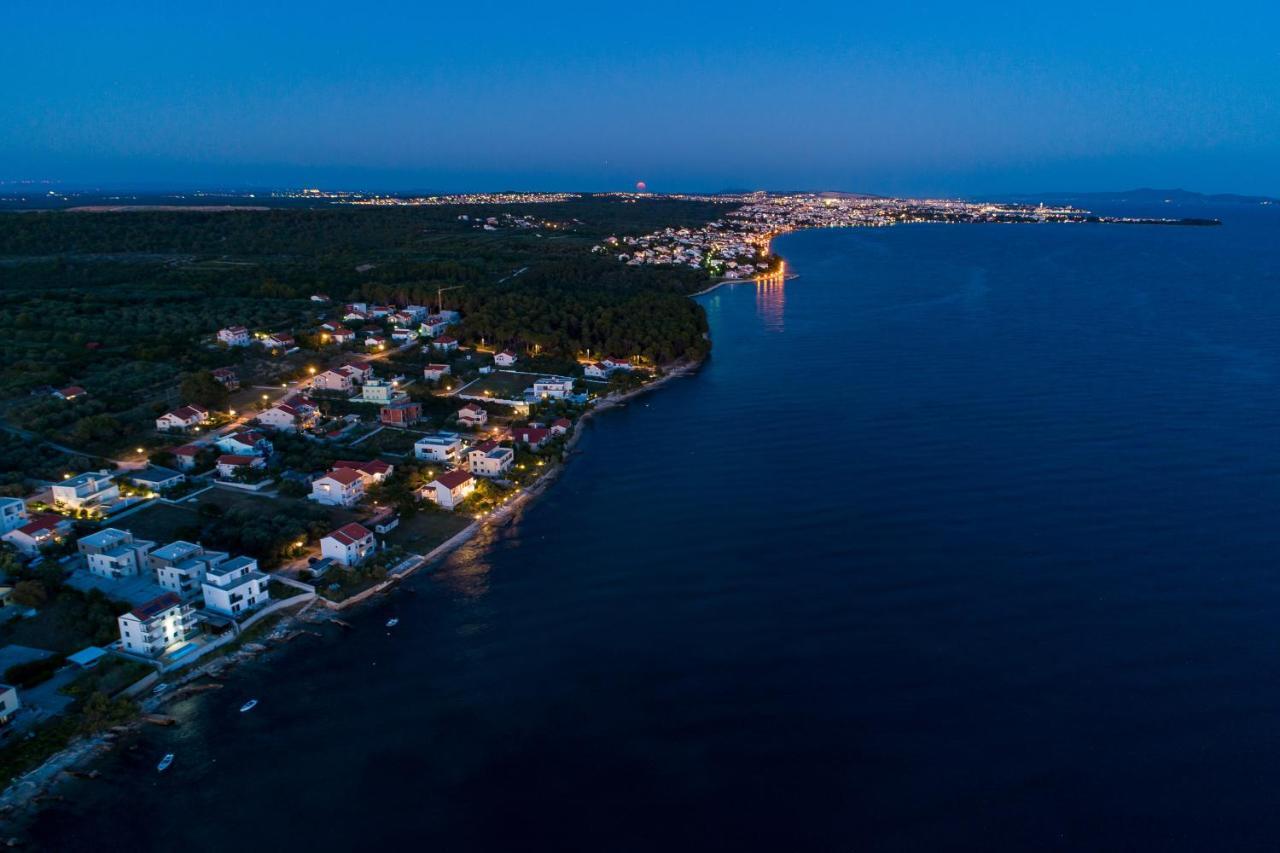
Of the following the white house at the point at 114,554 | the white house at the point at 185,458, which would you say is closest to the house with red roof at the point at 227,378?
the white house at the point at 185,458

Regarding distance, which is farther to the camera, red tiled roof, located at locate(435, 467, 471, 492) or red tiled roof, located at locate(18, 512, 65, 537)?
red tiled roof, located at locate(435, 467, 471, 492)

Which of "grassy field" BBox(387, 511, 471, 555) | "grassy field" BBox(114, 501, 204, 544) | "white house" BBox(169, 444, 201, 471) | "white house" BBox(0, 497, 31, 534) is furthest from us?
"white house" BBox(169, 444, 201, 471)

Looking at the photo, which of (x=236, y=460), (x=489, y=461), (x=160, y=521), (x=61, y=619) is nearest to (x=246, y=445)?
(x=236, y=460)

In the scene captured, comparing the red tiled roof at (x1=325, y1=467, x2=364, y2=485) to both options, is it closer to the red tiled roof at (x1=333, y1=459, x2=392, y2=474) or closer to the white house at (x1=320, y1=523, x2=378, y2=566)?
the red tiled roof at (x1=333, y1=459, x2=392, y2=474)

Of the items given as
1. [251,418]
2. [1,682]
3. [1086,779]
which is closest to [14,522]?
[1,682]

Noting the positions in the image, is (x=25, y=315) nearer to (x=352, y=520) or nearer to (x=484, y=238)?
(x=352, y=520)

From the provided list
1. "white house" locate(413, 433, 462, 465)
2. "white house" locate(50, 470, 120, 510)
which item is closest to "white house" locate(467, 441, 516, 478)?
"white house" locate(413, 433, 462, 465)
